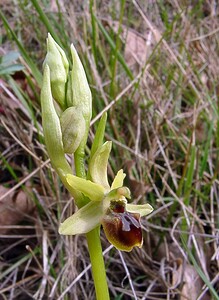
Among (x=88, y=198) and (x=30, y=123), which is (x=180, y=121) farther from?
(x=88, y=198)

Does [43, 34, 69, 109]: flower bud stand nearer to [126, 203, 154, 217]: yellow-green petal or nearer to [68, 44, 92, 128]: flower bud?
[68, 44, 92, 128]: flower bud

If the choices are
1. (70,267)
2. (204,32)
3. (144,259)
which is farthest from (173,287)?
(204,32)

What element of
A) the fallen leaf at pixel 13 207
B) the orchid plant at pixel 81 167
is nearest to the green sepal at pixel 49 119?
the orchid plant at pixel 81 167

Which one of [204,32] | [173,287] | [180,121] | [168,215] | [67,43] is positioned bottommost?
[173,287]

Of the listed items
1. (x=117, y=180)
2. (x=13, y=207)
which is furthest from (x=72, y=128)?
(x=13, y=207)

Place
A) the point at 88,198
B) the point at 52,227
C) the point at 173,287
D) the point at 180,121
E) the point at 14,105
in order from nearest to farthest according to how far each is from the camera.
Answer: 1. the point at 88,198
2. the point at 173,287
3. the point at 52,227
4. the point at 14,105
5. the point at 180,121

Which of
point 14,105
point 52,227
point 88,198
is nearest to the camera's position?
point 88,198
